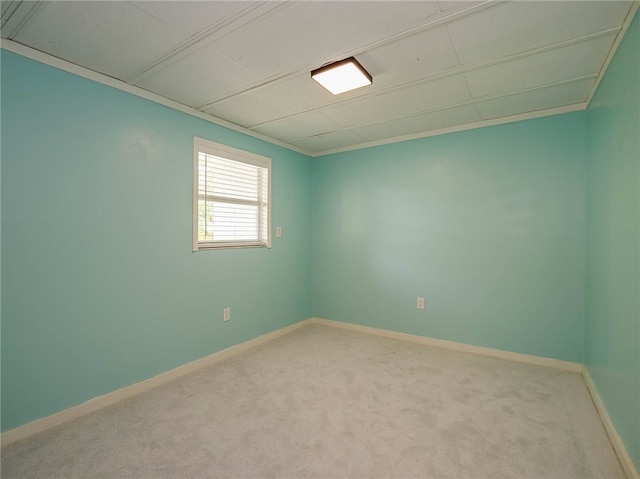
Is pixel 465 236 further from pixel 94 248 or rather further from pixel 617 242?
pixel 94 248

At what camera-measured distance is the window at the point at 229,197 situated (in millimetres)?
2803

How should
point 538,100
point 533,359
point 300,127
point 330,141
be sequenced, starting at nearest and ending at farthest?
point 538,100 < point 533,359 < point 300,127 < point 330,141

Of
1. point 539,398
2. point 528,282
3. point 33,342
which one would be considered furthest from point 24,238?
point 528,282

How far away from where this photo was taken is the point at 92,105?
207 cm

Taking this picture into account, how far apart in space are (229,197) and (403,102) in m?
1.86

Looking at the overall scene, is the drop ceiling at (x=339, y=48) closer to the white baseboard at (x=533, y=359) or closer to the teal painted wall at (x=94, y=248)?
the teal painted wall at (x=94, y=248)

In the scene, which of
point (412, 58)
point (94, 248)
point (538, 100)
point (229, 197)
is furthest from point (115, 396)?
point (538, 100)

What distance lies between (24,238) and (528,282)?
12.7 ft

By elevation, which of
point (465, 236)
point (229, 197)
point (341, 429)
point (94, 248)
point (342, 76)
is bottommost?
point (341, 429)

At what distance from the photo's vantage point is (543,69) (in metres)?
2.03

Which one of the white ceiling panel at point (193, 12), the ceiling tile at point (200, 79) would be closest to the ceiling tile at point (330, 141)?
the ceiling tile at point (200, 79)

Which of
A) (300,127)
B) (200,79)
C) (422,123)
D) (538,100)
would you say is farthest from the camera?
(300,127)

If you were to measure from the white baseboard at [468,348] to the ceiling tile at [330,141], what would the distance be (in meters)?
2.28

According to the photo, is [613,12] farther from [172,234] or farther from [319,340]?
[319,340]
